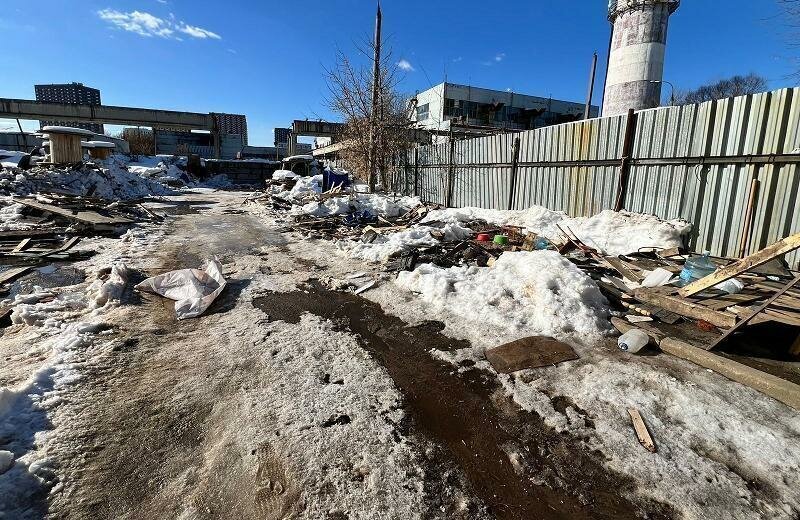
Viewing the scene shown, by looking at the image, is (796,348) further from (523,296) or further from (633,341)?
(523,296)

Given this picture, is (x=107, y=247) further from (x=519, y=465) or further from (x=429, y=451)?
(x=519, y=465)

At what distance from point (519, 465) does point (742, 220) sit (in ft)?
21.8

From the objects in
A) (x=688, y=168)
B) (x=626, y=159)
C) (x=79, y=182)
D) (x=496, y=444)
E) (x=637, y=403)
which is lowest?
(x=496, y=444)

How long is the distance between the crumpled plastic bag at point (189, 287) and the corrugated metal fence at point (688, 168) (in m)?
8.44

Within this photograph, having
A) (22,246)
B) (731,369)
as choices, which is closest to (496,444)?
(731,369)

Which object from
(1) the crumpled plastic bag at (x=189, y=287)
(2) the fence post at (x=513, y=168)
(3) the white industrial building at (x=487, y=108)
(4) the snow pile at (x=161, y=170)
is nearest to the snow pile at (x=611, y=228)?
(2) the fence post at (x=513, y=168)

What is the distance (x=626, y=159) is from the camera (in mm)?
8055

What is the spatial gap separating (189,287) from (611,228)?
8.23m

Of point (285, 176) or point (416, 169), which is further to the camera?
point (285, 176)

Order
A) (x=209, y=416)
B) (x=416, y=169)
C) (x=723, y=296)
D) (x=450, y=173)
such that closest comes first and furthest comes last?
(x=209, y=416) → (x=723, y=296) → (x=450, y=173) → (x=416, y=169)

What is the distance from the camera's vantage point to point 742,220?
6223 mm

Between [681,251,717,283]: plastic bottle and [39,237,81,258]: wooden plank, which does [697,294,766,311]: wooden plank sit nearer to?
[681,251,717,283]: plastic bottle

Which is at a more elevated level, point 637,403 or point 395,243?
point 395,243

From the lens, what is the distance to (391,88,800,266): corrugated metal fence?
5836 millimetres
